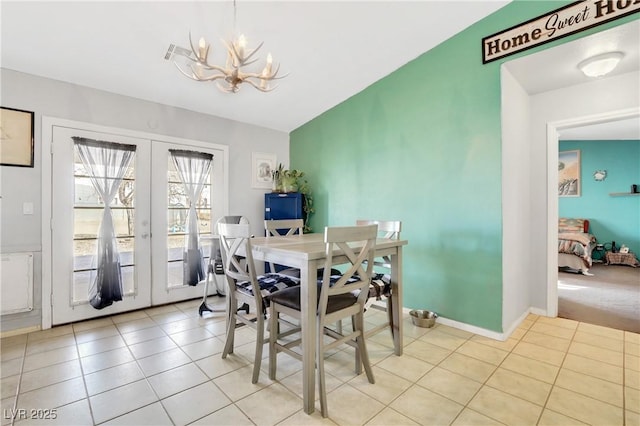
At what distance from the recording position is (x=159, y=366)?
7.27 ft

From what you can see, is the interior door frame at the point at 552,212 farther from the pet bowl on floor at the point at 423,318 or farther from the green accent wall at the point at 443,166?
the pet bowl on floor at the point at 423,318

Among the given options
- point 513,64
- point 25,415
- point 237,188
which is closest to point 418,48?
point 513,64

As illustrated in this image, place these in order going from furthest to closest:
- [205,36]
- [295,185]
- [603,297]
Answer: [295,185] < [603,297] < [205,36]

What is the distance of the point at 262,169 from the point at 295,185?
1.96 ft

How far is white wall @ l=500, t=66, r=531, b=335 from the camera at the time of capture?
2689 millimetres

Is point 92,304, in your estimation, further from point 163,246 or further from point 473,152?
point 473,152

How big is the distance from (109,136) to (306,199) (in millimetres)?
2601

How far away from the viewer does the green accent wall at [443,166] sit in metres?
2.70

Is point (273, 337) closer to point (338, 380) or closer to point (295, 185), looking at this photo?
point (338, 380)

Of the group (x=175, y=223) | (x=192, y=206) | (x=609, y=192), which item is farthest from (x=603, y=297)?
(x=175, y=223)

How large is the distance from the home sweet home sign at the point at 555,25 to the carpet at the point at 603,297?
9.29 ft

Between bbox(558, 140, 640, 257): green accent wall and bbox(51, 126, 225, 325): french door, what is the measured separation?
24.9 feet

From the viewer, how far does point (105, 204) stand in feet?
10.5

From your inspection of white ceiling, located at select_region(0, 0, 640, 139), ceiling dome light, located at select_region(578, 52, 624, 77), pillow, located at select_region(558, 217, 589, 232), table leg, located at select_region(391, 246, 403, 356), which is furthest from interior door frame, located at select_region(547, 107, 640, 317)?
pillow, located at select_region(558, 217, 589, 232)
